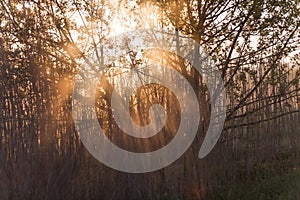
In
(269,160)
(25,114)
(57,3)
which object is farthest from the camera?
(57,3)

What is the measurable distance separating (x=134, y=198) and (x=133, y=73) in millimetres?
1855

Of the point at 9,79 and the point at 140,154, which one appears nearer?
the point at 9,79

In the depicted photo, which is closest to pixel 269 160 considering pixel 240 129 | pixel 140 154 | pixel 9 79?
pixel 240 129

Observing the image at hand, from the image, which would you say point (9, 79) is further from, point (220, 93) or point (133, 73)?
point (220, 93)

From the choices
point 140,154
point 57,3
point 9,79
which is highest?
point 57,3

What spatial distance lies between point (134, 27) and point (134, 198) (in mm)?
3781

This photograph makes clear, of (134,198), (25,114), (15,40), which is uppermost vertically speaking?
(15,40)

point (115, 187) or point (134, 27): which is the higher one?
point (134, 27)

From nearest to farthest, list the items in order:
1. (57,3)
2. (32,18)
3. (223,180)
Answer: (32,18)
(223,180)
(57,3)

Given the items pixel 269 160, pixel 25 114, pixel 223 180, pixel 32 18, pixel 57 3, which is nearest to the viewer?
pixel 25 114

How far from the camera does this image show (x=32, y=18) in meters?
6.30

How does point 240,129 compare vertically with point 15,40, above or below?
below

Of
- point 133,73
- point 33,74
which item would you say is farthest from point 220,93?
point 33,74

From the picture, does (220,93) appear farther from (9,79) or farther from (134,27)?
(9,79)
